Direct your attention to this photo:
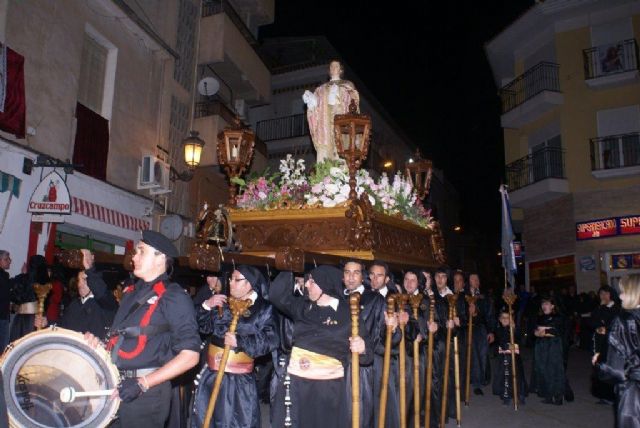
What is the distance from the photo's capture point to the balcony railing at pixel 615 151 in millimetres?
18031

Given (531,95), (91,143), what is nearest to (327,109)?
(91,143)

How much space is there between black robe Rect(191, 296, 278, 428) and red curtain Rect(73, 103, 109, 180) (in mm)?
7767

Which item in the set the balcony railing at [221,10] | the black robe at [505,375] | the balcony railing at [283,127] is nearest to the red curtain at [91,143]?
the balcony railing at [221,10]

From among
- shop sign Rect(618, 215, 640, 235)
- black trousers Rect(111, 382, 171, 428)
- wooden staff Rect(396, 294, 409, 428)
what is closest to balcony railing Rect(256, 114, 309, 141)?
shop sign Rect(618, 215, 640, 235)

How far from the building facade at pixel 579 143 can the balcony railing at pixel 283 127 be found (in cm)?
860

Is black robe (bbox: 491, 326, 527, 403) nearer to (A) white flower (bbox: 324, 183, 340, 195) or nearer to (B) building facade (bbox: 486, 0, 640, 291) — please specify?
(A) white flower (bbox: 324, 183, 340, 195)

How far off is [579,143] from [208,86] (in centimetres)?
1286

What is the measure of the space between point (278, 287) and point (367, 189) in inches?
88.3

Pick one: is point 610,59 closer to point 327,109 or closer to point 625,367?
point 327,109

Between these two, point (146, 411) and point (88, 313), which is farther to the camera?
point (88, 313)

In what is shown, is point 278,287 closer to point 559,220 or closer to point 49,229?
point 49,229

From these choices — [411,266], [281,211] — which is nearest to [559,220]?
[411,266]

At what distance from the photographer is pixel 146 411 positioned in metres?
3.35

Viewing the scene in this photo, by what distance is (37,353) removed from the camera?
3135 millimetres
